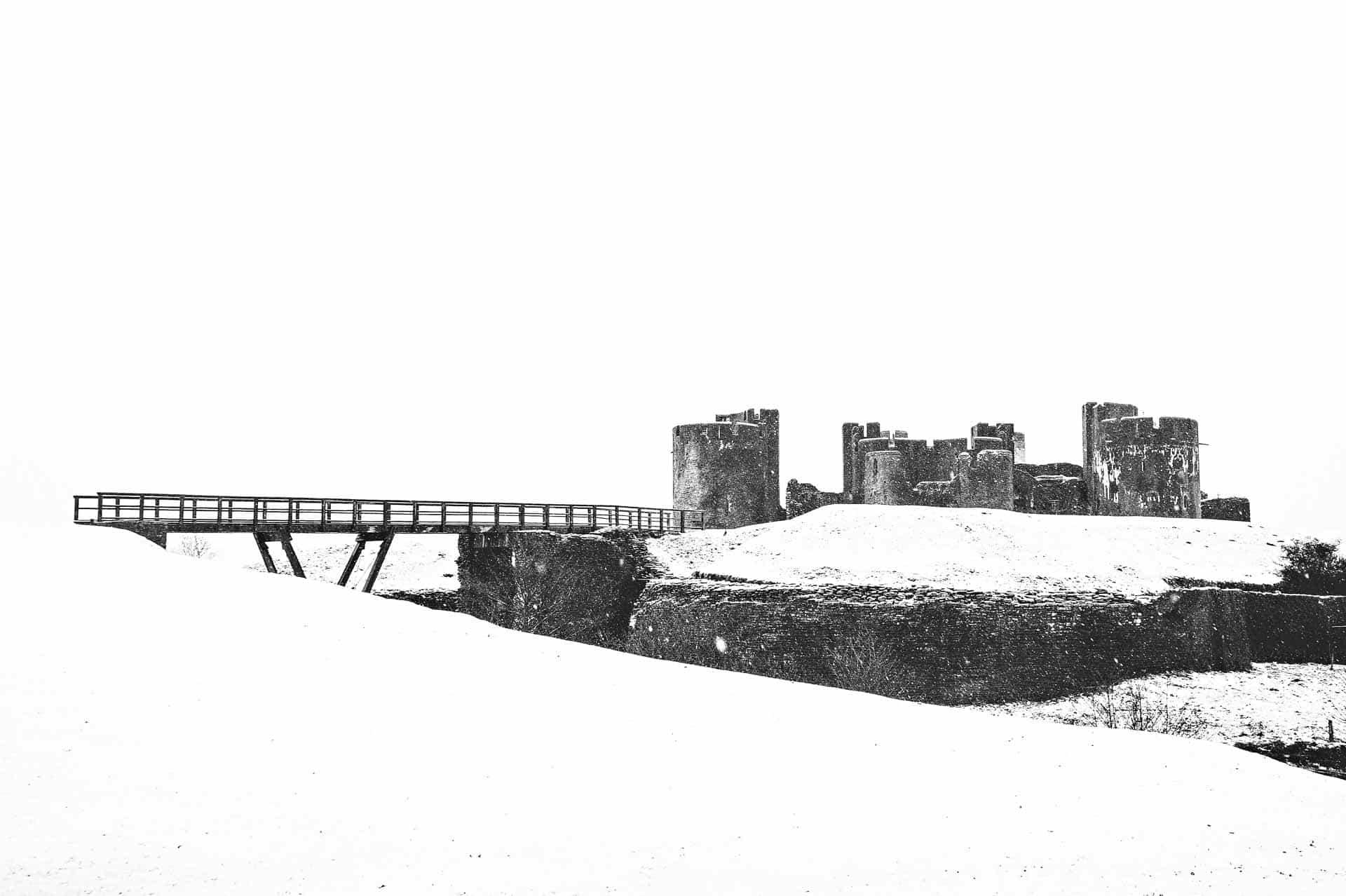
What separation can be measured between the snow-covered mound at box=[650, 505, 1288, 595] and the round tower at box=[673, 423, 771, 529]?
4.47m

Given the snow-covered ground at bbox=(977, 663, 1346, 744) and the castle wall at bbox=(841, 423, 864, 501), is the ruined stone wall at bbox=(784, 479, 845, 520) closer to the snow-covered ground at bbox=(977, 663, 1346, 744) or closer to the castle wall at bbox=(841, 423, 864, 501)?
the castle wall at bbox=(841, 423, 864, 501)

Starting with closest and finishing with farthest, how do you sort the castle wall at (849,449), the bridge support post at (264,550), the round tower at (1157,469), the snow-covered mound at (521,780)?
the snow-covered mound at (521,780)
the bridge support post at (264,550)
the round tower at (1157,469)
the castle wall at (849,449)

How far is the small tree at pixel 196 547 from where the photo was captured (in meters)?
36.1

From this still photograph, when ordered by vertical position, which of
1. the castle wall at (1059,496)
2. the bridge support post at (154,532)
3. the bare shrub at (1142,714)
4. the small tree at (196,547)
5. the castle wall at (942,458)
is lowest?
the bare shrub at (1142,714)

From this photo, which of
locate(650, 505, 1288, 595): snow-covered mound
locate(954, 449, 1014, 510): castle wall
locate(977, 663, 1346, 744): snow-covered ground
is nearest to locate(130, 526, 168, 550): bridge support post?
locate(650, 505, 1288, 595): snow-covered mound

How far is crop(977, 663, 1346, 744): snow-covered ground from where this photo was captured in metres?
19.4

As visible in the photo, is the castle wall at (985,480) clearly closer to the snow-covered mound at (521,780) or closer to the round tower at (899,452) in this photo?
the round tower at (899,452)

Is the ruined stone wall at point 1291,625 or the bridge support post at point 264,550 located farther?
the ruined stone wall at point 1291,625

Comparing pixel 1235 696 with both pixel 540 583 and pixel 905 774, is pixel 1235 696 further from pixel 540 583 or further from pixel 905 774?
pixel 540 583

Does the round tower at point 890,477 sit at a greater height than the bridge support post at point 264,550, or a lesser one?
greater

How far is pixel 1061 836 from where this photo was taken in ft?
29.2

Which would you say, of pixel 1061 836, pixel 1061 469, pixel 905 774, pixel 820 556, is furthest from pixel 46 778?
pixel 1061 469

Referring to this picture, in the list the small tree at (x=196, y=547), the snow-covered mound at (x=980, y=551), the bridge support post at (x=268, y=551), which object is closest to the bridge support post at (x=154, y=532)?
the bridge support post at (x=268, y=551)

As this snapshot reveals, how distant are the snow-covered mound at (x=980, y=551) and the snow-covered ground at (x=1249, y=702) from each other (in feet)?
8.29
